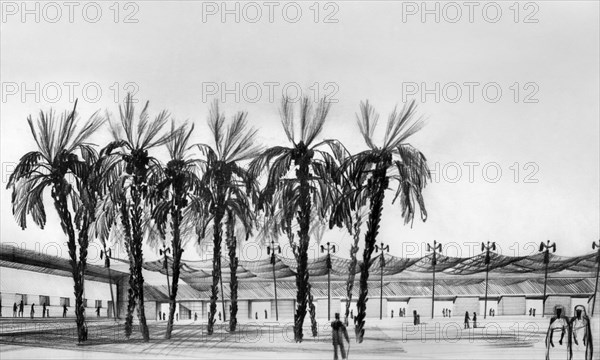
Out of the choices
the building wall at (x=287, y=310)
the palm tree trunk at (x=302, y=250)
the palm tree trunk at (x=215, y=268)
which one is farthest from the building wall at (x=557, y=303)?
the palm tree trunk at (x=215, y=268)

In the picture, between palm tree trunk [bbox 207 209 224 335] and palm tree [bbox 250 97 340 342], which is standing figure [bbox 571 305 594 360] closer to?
palm tree [bbox 250 97 340 342]

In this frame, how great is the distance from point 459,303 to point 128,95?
6404mm

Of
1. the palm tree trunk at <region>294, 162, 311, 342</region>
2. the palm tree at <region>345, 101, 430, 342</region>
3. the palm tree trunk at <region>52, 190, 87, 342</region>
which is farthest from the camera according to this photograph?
the palm tree trunk at <region>52, 190, 87, 342</region>

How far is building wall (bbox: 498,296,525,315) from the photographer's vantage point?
1700cm

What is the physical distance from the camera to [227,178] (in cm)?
1648

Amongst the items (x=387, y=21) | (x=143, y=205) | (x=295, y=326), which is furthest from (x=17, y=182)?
(x=387, y=21)

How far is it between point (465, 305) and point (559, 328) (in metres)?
1.98

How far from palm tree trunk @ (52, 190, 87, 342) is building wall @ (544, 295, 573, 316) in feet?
23.9

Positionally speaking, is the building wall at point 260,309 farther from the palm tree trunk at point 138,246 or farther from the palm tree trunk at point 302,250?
the palm tree trunk at point 138,246

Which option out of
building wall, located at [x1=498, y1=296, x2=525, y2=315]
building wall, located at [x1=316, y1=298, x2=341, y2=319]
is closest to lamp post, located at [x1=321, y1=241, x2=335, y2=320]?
building wall, located at [x1=316, y1=298, x2=341, y2=319]

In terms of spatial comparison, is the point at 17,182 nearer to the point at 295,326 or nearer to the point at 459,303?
the point at 295,326

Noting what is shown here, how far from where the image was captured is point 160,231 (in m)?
16.6

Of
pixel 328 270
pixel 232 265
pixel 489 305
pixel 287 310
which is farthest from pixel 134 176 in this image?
pixel 489 305

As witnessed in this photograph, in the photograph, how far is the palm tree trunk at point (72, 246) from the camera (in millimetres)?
16594
